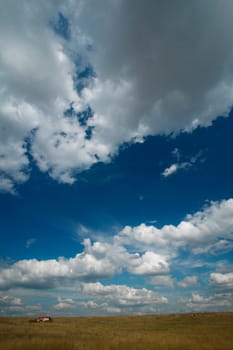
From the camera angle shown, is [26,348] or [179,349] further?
[179,349]

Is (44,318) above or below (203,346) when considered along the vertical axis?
above

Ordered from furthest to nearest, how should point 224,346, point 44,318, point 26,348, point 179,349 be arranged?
point 44,318 < point 224,346 < point 179,349 < point 26,348

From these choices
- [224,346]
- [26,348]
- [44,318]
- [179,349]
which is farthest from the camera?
[44,318]

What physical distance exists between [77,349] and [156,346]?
8250 millimetres

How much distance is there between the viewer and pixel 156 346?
2928 cm

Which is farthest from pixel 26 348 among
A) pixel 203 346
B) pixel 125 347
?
pixel 203 346

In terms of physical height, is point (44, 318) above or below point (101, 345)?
above

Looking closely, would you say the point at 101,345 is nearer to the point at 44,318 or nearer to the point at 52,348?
the point at 52,348

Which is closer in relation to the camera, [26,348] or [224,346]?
[26,348]

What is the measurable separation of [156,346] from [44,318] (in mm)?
74313

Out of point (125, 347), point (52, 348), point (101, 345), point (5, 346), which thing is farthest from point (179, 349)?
point (5, 346)

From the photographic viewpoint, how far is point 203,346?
96.5 ft

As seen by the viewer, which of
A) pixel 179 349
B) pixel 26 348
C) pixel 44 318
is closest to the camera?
pixel 26 348

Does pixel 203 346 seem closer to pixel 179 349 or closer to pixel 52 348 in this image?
pixel 179 349
